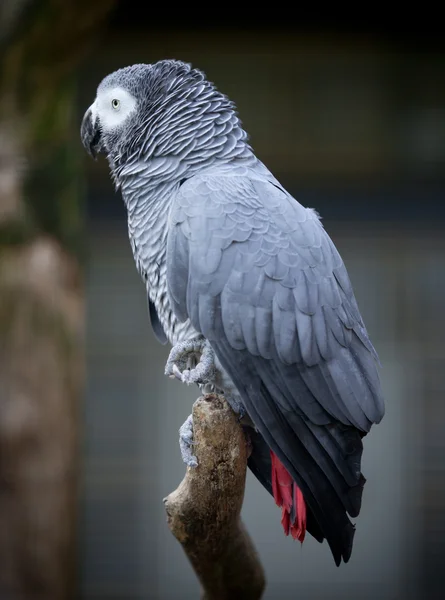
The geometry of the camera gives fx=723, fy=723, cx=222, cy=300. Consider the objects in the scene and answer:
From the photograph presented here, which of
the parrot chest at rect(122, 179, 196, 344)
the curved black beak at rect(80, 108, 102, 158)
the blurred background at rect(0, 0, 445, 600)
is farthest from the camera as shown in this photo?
the blurred background at rect(0, 0, 445, 600)

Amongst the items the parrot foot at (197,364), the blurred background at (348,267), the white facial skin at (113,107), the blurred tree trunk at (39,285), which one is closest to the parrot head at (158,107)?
the white facial skin at (113,107)

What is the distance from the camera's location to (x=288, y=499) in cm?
106

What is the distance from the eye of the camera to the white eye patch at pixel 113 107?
1.15 m

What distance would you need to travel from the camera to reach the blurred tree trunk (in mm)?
1696

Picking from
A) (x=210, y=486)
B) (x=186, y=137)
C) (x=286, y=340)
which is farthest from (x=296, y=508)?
(x=186, y=137)

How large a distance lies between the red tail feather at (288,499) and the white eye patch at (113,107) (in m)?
0.58

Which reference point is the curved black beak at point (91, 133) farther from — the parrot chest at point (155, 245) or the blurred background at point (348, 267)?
the blurred background at point (348, 267)

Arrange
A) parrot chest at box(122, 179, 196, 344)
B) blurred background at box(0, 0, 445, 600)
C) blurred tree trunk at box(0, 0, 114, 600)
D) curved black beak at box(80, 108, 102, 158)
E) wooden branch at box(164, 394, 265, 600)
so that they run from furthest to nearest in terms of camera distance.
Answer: blurred background at box(0, 0, 445, 600) < blurred tree trunk at box(0, 0, 114, 600) < curved black beak at box(80, 108, 102, 158) < parrot chest at box(122, 179, 196, 344) < wooden branch at box(164, 394, 265, 600)

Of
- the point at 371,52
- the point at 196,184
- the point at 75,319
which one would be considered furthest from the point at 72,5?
the point at 371,52

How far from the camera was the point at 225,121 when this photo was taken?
Answer: 1127 millimetres

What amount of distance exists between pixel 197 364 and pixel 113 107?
44 centimetres

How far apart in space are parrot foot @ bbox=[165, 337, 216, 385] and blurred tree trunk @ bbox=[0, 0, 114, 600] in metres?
0.73

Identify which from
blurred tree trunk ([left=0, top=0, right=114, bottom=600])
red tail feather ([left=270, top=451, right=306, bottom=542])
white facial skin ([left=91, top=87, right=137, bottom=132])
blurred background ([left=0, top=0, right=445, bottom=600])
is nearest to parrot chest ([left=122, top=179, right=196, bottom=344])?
white facial skin ([left=91, top=87, right=137, bottom=132])

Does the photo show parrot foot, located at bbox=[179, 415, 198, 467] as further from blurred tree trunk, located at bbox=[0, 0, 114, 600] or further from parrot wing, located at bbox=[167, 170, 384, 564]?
blurred tree trunk, located at bbox=[0, 0, 114, 600]
